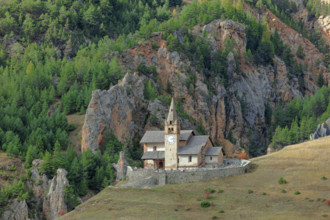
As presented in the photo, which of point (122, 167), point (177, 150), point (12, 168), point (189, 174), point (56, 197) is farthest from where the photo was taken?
point (12, 168)

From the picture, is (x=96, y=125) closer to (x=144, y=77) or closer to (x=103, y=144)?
(x=103, y=144)

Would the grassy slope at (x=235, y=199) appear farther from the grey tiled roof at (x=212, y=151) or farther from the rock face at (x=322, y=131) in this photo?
the rock face at (x=322, y=131)

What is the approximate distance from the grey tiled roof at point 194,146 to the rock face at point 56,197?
26.0 meters

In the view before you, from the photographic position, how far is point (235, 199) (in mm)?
111500

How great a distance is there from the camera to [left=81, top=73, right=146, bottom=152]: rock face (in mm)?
159375

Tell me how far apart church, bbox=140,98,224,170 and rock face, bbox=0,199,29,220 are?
26057 mm

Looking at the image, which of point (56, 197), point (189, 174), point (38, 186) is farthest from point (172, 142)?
point (38, 186)

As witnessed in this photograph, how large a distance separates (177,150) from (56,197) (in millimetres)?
27114

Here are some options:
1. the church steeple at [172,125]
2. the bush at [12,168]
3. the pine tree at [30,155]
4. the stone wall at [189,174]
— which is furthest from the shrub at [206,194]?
the bush at [12,168]

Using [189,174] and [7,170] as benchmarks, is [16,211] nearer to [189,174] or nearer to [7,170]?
[7,170]

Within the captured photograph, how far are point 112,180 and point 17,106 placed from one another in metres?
47.4

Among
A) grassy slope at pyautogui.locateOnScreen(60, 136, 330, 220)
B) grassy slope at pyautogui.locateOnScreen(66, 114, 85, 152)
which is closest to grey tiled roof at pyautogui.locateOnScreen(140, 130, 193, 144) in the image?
grassy slope at pyautogui.locateOnScreen(60, 136, 330, 220)

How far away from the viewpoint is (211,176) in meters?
124

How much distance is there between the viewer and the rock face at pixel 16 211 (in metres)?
137
